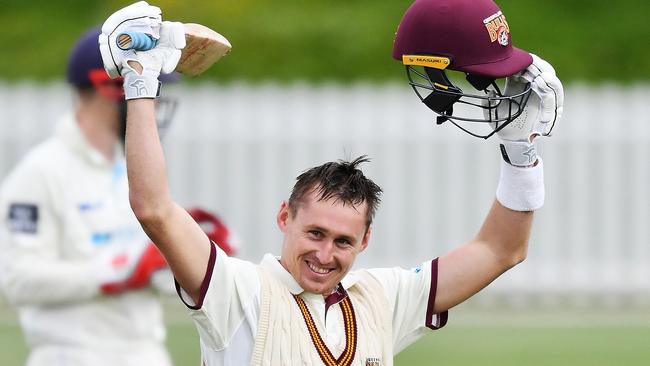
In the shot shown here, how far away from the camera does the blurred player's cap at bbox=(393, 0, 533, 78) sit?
13.8 ft

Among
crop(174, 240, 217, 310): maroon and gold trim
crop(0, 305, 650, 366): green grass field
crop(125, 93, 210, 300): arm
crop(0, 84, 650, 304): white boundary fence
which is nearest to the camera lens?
crop(125, 93, 210, 300): arm

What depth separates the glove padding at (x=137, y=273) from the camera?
600 cm

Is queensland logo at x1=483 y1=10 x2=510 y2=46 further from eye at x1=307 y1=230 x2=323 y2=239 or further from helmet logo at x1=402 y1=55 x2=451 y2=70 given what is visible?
eye at x1=307 y1=230 x2=323 y2=239

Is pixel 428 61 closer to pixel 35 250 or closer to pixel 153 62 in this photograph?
pixel 153 62

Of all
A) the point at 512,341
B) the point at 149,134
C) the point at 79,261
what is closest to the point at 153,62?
the point at 149,134

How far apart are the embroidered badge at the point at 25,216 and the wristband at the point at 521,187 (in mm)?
2225

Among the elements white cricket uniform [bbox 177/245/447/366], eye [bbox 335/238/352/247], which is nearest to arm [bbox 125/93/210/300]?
white cricket uniform [bbox 177/245/447/366]

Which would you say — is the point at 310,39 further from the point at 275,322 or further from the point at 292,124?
the point at 275,322

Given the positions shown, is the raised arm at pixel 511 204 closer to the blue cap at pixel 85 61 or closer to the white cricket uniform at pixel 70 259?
the white cricket uniform at pixel 70 259

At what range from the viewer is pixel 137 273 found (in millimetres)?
6000

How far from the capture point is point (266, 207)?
44.2ft

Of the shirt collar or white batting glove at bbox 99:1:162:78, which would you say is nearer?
white batting glove at bbox 99:1:162:78

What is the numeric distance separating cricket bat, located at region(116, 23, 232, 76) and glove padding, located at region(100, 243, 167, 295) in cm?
177

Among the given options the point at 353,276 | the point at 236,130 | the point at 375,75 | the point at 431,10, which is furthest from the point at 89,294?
the point at 375,75
